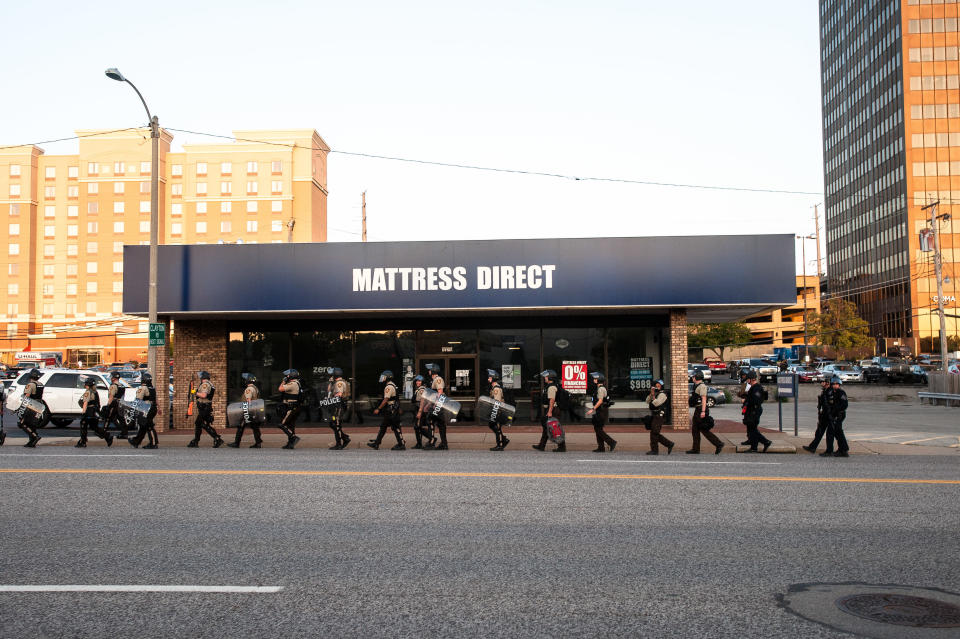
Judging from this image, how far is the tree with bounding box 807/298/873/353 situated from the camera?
Result: 78500 mm

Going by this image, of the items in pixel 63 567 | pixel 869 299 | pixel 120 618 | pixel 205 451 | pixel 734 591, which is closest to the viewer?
pixel 120 618

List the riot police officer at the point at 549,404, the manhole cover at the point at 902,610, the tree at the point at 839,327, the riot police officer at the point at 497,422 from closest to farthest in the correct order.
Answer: the manhole cover at the point at 902,610 → the riot police officer at the point at 549,404 → the riot police officer at the point at 497,422 → the tree at the point at 839,327

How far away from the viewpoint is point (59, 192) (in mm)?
98875

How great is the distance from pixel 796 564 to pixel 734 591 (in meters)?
1.12

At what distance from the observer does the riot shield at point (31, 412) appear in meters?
17.2

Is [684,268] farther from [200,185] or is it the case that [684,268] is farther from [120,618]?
[200,185]

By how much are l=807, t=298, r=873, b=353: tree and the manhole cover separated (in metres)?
78.5

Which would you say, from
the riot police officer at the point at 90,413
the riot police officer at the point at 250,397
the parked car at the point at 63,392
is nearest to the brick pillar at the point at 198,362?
the parked car at the point at 63,392

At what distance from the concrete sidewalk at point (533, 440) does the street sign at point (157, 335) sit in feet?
7.95

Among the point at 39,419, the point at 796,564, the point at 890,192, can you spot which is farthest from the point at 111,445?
the point at 890,192

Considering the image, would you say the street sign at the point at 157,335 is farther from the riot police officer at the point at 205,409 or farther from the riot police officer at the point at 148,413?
the riot police officer at the point at 205,409

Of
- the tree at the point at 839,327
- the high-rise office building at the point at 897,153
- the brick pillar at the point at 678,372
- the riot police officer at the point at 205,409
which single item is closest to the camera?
the riot police officer at the point at 205,409

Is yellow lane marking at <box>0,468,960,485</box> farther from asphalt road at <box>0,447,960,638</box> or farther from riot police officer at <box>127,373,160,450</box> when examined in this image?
riot police officer at <box>127,373,160,450</box>

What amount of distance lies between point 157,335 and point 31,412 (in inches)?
137
